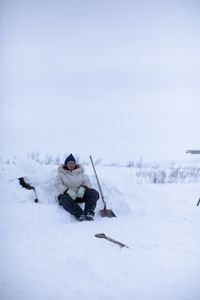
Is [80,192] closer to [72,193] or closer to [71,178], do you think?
[72,193]

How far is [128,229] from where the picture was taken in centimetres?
570

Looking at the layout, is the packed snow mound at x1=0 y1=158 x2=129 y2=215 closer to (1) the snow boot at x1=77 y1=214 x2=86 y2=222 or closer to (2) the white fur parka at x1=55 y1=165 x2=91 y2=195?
(2) the white fur parka at x1=55 y1=165 x2=91 y2=195

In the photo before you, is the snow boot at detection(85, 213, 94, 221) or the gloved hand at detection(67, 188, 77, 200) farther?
the gloved hand at detection(67, 188, 77, 200)

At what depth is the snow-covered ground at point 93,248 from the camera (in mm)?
3398

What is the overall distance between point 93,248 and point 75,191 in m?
2.32

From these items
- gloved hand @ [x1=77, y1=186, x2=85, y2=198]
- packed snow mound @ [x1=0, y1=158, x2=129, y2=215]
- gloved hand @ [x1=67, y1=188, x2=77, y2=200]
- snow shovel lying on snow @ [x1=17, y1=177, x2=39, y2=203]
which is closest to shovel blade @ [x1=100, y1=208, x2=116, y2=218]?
packed snow mound @ [x1=0, y1=158, x2=129, y2=215]

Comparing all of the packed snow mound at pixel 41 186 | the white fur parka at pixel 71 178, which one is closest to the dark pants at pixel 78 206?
the white fur parka at pixel 71 178

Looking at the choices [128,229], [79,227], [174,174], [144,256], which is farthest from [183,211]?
[174,174]

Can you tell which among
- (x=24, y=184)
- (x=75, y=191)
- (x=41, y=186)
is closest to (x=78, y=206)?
(x=75, y=191)

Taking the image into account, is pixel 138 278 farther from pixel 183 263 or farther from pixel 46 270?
pixel 46 270

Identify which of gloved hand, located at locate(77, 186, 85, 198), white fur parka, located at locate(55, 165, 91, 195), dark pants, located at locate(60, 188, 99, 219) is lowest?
dark pants, located at locate(60, 188, 99, 219)

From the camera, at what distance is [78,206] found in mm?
6352

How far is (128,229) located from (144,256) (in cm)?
135

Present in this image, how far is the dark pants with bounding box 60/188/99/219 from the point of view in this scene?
629 cm
